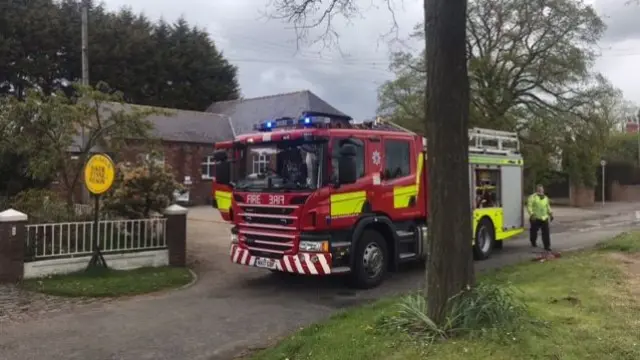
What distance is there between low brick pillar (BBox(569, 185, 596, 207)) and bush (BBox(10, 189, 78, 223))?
31.2 m

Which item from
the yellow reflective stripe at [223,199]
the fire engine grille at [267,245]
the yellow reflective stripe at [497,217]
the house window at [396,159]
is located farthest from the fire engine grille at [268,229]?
the yellow reflective stripe at [497,217]

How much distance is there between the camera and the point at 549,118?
26250 mm

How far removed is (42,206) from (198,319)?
6226mm

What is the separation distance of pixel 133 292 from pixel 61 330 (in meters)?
2.42

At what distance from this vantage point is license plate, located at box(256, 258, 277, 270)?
32.9 ft

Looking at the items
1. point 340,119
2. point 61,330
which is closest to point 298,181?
point 340,119

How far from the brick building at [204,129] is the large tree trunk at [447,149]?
26.4 meters

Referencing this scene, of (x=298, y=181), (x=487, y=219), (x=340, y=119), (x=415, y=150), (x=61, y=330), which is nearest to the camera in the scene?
(x=61, y=330)

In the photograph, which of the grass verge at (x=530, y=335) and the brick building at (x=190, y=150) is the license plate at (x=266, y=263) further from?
the brick building at (x=190, y=150)

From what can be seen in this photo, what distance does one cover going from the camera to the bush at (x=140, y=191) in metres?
13.4

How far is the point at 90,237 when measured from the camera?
1147cm

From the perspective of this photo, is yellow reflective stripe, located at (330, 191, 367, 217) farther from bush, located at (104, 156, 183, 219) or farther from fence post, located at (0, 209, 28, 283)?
bush, located at (104, 156, 183, 219)

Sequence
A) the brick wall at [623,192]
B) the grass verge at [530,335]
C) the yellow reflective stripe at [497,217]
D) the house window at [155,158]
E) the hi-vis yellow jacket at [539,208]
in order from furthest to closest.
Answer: the brick wall at [623,192], the hi-vis yellow jacket at [539,208], the house window at [155,158], the yellow reflective stripe at [497,217], the grass verge at [530,335]

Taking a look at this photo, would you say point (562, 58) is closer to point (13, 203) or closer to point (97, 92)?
point (97, 92)
